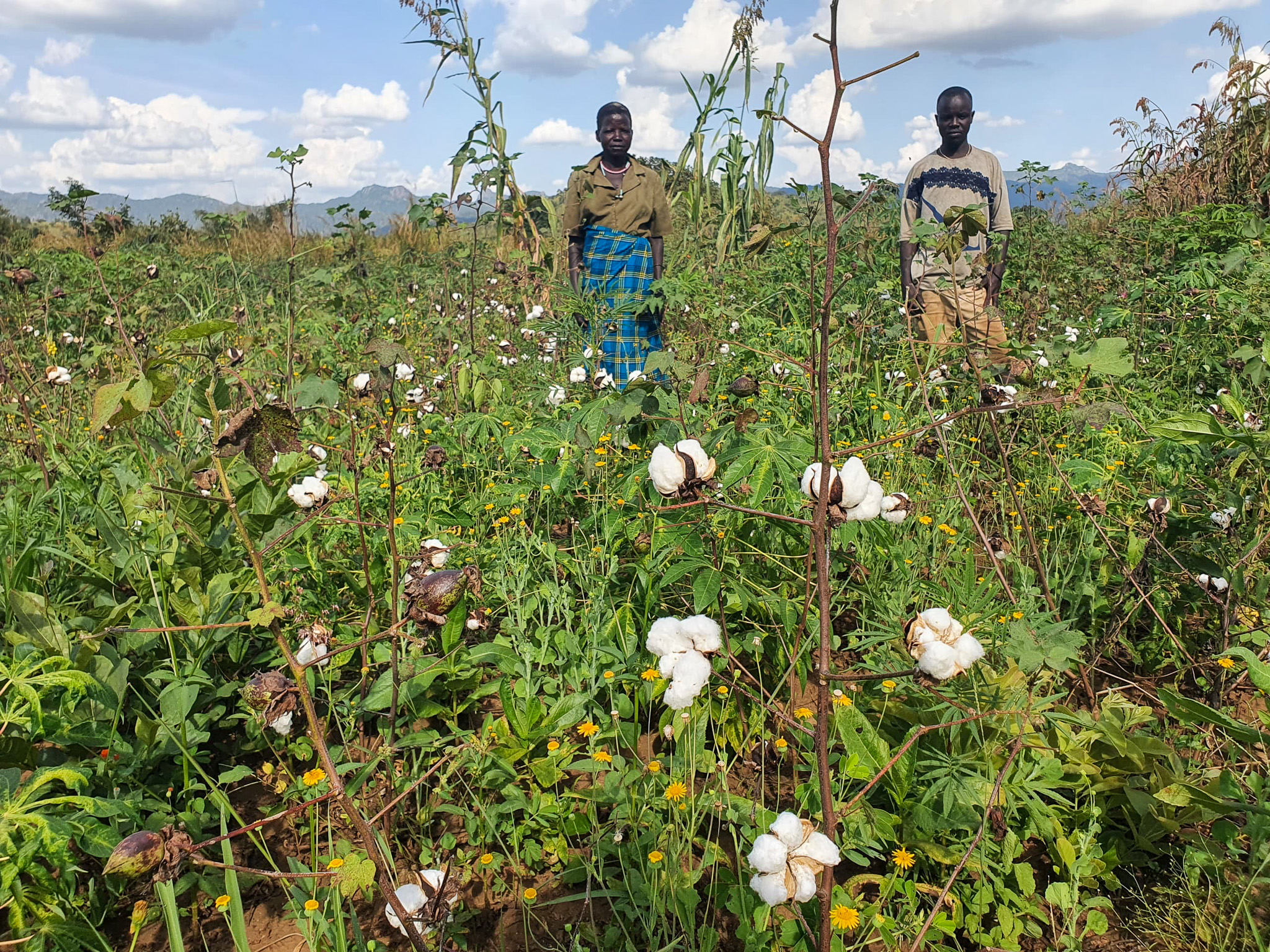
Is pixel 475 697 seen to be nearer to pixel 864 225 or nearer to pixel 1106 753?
pixel 1106 753

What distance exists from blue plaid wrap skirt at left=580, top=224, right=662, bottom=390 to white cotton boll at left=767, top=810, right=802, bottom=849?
3518 mm

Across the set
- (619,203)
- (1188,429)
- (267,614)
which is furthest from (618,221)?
(267,614)

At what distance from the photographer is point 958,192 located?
13.3ft

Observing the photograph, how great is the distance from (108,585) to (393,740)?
3.03 ft

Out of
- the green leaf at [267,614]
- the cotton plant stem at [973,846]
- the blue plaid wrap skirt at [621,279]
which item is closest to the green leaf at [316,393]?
the green leaf at [267,614]

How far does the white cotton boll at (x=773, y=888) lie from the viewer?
2.92 feet

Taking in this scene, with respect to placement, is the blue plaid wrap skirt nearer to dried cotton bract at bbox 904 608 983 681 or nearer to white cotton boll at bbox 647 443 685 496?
white cotton boll at bbox 647 443 685 496

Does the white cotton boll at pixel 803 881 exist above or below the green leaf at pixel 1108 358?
below

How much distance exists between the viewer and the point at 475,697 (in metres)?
1.83

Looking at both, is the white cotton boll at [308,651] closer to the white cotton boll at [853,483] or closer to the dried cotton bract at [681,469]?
the dried cotton bract at [681,469]

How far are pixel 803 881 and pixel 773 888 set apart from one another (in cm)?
4

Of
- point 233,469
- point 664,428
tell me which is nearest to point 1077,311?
point 664,428

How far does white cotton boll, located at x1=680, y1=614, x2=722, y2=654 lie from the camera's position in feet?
3.27

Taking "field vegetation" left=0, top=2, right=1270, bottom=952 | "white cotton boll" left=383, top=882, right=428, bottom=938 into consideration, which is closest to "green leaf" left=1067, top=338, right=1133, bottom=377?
"field vegetation" left=0, top=2, right=1270, bottom=952
